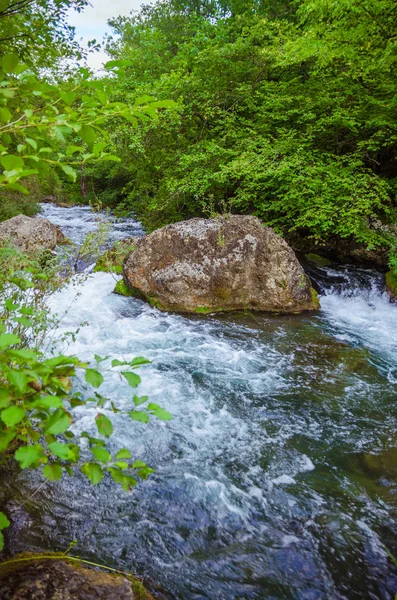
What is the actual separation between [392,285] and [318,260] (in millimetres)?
2130

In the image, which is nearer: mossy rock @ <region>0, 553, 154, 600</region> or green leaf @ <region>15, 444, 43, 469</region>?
green leaf @ <region>15, 444, 43, 469</region>

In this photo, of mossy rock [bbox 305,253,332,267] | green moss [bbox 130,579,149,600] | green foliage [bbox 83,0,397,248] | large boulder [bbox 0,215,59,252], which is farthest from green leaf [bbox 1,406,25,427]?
mossy rock [bbox 305,253,332,267]

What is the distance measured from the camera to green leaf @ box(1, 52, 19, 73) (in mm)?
1045

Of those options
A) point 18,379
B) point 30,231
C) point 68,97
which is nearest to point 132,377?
point 18,379

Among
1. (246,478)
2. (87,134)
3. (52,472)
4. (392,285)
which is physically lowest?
(246,478)

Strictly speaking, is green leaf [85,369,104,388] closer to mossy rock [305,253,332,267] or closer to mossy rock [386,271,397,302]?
mossy rock [386,271,397,302]

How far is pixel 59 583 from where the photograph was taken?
5.65 ft

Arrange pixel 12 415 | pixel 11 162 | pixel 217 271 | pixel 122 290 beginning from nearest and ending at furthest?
1. pixel 12 415
2. pixel 11 162
3. pixel 217 271
4. pixel 122 290

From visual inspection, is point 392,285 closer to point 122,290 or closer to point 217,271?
point 217,271

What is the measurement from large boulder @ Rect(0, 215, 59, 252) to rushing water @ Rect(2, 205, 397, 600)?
4.29 metres

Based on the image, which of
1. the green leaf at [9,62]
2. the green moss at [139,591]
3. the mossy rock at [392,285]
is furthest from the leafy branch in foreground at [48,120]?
the mossy rock at [392,285]

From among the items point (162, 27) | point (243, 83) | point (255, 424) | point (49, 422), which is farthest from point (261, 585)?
point (162, 27)

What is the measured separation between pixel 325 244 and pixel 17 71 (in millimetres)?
9436

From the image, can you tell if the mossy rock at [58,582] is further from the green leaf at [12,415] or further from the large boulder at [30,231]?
the large boulder at [30,231]
